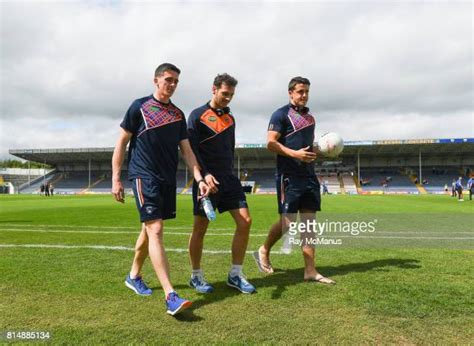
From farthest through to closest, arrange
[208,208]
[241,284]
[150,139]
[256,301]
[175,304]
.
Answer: [241,284] → [150,139] → [208,208] → [256,301] → [175,304]

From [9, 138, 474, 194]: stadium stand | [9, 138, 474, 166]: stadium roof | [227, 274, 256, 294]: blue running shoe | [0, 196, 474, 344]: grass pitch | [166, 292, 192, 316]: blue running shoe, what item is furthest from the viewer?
[9, 138, 474, 194]: stadium stand

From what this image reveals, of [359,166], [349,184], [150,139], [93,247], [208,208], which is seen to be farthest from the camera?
[359,166]

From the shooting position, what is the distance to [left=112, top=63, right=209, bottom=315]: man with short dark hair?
360 cm

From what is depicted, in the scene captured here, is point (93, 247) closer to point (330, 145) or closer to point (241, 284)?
point (241, 284)

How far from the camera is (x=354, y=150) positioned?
200 ft

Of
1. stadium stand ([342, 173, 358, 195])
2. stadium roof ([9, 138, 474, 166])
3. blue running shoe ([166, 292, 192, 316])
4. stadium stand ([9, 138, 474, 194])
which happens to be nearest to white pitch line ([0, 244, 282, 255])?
blue running shoe ([166, 292, 192, 316])

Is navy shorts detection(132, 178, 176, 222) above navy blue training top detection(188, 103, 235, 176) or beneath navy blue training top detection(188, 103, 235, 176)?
beneath

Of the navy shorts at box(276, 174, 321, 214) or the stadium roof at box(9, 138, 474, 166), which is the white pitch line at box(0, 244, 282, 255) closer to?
the navy shorts at box(276, 174, 321, 214)

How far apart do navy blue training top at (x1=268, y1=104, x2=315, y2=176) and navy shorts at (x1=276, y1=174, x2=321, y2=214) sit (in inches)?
3.2

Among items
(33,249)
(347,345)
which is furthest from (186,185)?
(347,345)

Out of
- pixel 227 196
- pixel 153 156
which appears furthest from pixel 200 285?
pixel 153 156

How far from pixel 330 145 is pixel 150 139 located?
2032 mm

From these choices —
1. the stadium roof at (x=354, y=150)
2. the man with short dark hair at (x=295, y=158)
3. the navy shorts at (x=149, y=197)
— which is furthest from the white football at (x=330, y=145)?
the stadium roof at (x=354, y=150)

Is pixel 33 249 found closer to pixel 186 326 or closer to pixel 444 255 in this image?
pixel 186 326
